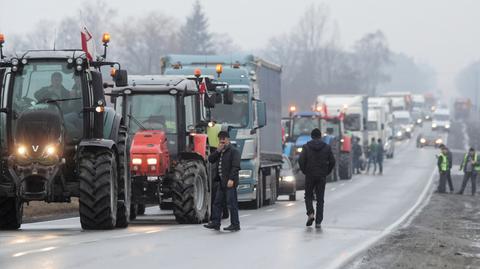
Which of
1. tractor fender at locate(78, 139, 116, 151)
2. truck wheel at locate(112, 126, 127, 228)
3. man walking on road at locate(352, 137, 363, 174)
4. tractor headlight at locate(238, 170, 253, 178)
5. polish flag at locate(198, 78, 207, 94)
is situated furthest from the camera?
man walking on road at locate(352, 137, 363, 174)

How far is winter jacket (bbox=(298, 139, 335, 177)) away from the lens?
866 inches

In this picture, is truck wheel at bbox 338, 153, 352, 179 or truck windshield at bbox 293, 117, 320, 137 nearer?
truck windshield at bbox 293, 117, 320, 137

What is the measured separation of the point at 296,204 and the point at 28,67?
16239mm

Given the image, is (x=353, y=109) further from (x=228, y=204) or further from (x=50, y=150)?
(x=50, y=150)

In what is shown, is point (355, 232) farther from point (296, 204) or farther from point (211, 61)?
point (296, 204)

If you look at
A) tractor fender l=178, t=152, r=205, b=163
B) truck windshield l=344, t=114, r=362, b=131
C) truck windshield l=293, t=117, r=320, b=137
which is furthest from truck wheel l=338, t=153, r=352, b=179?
tractor fender l=178, t=152, r=205, b=163

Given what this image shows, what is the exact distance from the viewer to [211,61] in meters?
31.1

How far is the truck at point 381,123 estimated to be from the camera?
7588cm

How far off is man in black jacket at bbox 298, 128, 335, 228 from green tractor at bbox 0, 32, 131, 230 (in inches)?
156

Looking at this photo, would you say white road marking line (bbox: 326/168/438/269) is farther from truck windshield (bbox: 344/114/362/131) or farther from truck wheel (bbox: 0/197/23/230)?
truck windshield (bbox: 344/114/362/131)

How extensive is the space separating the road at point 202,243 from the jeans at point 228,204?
30 centimetres

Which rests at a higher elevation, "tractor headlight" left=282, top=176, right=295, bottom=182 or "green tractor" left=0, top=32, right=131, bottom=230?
"green tractor" left=0, top=32, right=131, bottom=230

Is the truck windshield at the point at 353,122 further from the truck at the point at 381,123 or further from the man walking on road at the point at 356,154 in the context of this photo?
the truck at the point at 381,123

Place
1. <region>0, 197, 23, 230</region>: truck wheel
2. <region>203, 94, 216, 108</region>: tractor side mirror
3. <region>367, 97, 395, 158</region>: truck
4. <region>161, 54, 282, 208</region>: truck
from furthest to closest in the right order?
<region>367, 97, 395, 158</region>: truck < <region>161, 54, 282, 208</region>: truck < <region>203, 94, 216, 108</region>: tractor side mirror < <region>0, 197, 23, 230</region>: truck wheel
